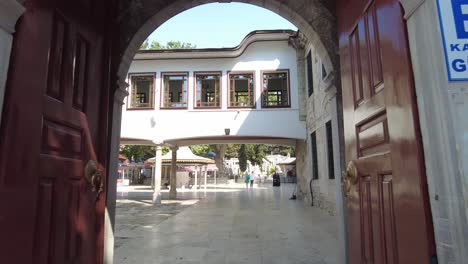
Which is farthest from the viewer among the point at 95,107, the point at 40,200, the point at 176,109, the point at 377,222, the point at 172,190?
the point at 172,190

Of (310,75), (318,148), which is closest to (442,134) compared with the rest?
(318,148)

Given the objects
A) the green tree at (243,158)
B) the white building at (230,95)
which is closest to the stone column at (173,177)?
the white building at (230,95)

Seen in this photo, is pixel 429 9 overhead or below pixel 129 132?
below

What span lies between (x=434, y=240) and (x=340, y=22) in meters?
2.10

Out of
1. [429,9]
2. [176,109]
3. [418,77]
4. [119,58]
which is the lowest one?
[418,77]

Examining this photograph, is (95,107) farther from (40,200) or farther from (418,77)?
(418,77)

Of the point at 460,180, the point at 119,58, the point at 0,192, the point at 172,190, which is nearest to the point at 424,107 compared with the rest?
the point at 460,180

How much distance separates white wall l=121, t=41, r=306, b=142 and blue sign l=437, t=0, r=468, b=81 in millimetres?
11675

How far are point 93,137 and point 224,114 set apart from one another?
11.0 m

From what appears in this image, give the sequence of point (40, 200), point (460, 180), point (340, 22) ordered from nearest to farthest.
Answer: point (460, 180), point (40, 200), point (340, 22)

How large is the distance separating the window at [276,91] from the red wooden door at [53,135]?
11.1m

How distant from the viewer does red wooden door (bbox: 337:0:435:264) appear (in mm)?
1434

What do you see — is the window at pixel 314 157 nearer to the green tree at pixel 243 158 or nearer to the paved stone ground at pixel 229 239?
the paved stone ground at pixel 229 239

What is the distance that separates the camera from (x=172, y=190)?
15875 millimetres
